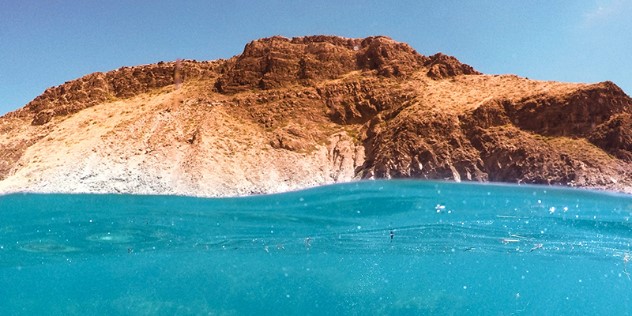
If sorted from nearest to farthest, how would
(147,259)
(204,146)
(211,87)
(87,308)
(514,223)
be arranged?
(514,223) → (147,259) → (87,308) → (204,146) → (211,87)

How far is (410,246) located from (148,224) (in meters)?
15.7

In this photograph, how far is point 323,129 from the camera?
44281 millimetres

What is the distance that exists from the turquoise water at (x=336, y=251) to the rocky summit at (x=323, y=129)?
12.1 ft

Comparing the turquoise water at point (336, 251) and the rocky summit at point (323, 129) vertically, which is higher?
the rocky summit at point (323, 129)

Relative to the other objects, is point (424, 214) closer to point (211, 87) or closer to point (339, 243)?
point (339, 243)

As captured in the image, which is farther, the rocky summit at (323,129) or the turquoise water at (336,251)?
the rocky summit at (323,129)

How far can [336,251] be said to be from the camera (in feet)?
94.7

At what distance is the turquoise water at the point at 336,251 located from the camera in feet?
88.3

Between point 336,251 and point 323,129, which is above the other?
point 323,129

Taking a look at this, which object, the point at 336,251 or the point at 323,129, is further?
the point at 323,129

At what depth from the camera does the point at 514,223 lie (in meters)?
26.2

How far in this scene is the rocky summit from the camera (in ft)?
115

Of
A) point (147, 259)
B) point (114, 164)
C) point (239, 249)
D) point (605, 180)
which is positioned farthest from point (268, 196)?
point (605, 180)

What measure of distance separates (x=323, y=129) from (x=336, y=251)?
57.9ft
